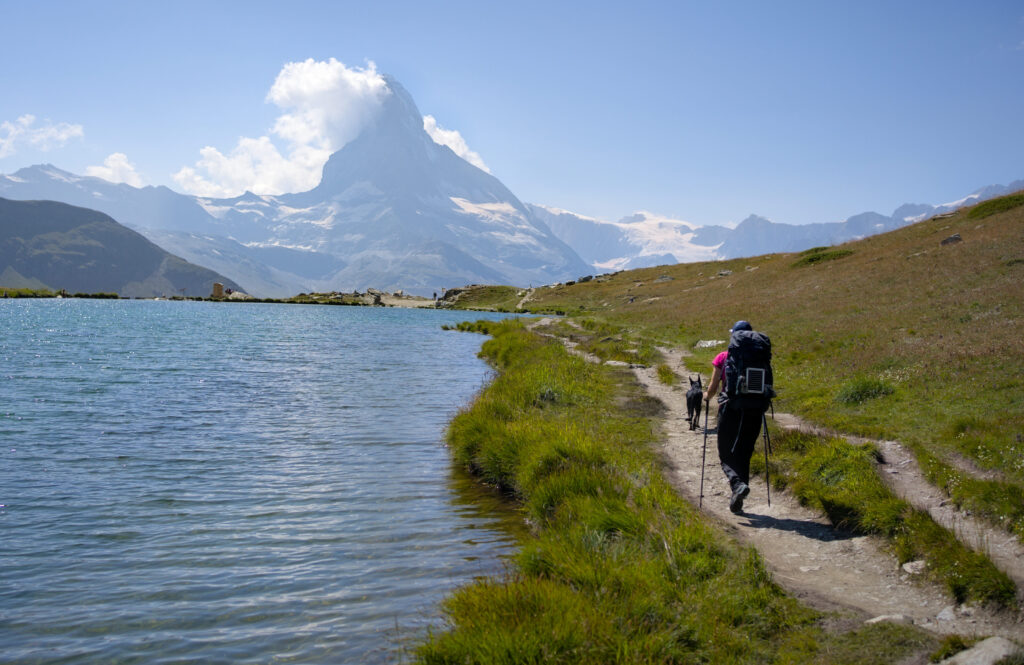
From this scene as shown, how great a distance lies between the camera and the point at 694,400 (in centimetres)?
1809

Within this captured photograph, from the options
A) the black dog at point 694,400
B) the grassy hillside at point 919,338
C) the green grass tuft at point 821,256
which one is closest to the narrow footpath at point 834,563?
the grassy hillside at point 919,338

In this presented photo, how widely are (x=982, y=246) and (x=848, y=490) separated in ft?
132

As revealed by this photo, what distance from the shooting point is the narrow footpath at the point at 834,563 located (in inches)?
277

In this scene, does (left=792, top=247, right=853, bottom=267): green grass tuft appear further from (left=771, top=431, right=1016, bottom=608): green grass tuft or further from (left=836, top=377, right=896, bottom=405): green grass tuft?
(left=771, top=431, right=1016, bottom=608): green grass tuft

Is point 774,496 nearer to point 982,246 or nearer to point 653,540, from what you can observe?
point 653,540

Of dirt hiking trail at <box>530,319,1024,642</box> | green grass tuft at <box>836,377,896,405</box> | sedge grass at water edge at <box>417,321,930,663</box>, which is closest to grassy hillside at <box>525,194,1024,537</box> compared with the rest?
green grass tuft at <box>836,377,896,405</box>

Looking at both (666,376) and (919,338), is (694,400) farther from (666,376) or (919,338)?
(919,338)

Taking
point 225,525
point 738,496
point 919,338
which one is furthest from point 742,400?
point 919,338

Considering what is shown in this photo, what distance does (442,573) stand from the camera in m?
10.2

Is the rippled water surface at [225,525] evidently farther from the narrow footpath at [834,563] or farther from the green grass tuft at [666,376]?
the green grass tuft at [666,376]

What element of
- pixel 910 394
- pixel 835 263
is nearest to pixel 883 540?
pixel 910 394

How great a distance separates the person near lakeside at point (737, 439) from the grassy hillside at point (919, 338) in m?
3.33

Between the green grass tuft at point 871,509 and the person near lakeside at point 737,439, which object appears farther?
the person near lakeside at point 737,439

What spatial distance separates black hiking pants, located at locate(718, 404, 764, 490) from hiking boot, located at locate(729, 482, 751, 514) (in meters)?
0.12
